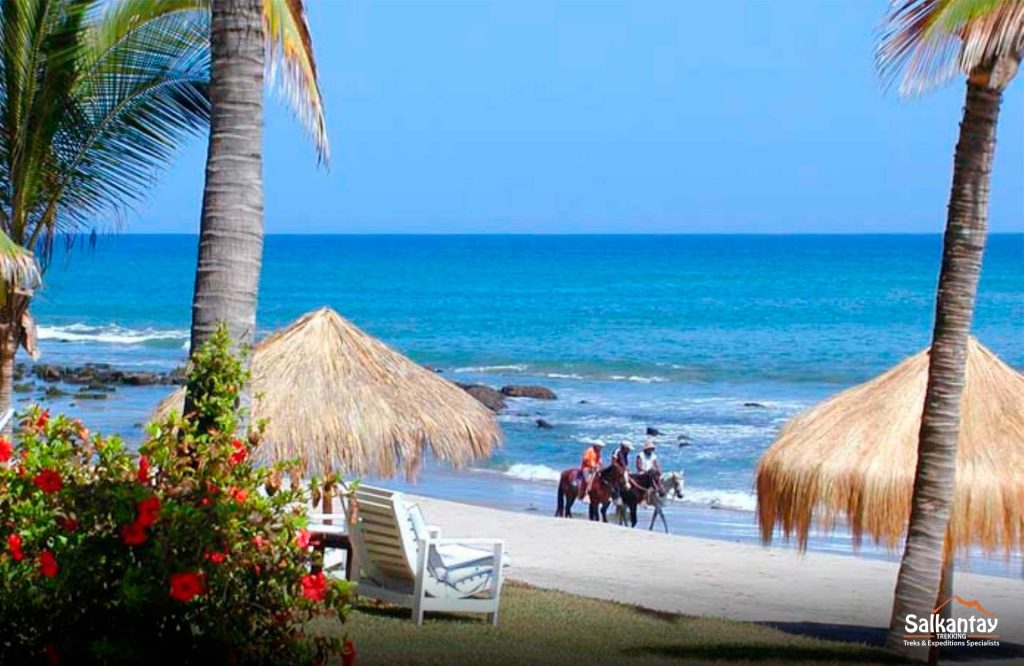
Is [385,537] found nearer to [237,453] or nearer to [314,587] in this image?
[237,453]

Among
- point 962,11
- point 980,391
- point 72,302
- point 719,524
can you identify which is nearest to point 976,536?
point 980,391

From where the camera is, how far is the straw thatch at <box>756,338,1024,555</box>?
9023 millimetres

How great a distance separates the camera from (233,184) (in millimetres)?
5547

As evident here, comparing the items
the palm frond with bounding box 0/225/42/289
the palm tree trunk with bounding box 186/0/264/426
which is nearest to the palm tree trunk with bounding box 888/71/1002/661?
the palm tree trunk with bounding box 186/0/264/426

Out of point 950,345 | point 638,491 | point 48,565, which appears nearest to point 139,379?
point 638,491

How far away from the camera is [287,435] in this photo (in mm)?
11375

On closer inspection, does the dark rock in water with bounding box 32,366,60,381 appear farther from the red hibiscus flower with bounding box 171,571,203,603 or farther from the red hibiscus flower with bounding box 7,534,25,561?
the red hibiscus flower with bounding box 171,571,203,603

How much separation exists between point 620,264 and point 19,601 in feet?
363

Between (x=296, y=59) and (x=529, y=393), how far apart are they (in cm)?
3212

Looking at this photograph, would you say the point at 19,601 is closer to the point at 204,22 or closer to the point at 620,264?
the point at 204,22

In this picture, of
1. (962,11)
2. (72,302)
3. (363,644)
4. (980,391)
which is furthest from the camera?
(72,302)

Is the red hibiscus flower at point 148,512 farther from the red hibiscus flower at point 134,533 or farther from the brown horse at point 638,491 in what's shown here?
the brown horse at point 638,491

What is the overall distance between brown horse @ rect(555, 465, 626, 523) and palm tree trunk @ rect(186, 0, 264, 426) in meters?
14.6

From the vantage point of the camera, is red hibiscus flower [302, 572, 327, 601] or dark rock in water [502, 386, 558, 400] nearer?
red hibiscus flower [302, 572, 327, 601]
